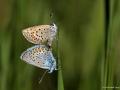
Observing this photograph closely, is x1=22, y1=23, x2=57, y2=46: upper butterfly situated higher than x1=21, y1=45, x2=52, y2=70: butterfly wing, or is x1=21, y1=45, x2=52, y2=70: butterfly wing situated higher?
x1=22, y1=23, x2=57, y2=46: upper butterfly

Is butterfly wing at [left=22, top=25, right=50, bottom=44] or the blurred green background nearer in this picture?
butterfly wing at [left=22, top=25, right=50, bottom=44]

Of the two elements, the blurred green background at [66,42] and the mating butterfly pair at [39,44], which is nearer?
the mating butterfly pair at [39,44]

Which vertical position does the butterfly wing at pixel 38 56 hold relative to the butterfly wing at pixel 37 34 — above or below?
below

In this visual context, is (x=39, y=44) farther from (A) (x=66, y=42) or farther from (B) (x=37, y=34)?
(A) (x=66, y=42)

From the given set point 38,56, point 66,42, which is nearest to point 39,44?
point 38,56

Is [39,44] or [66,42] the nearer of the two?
[39,44]
